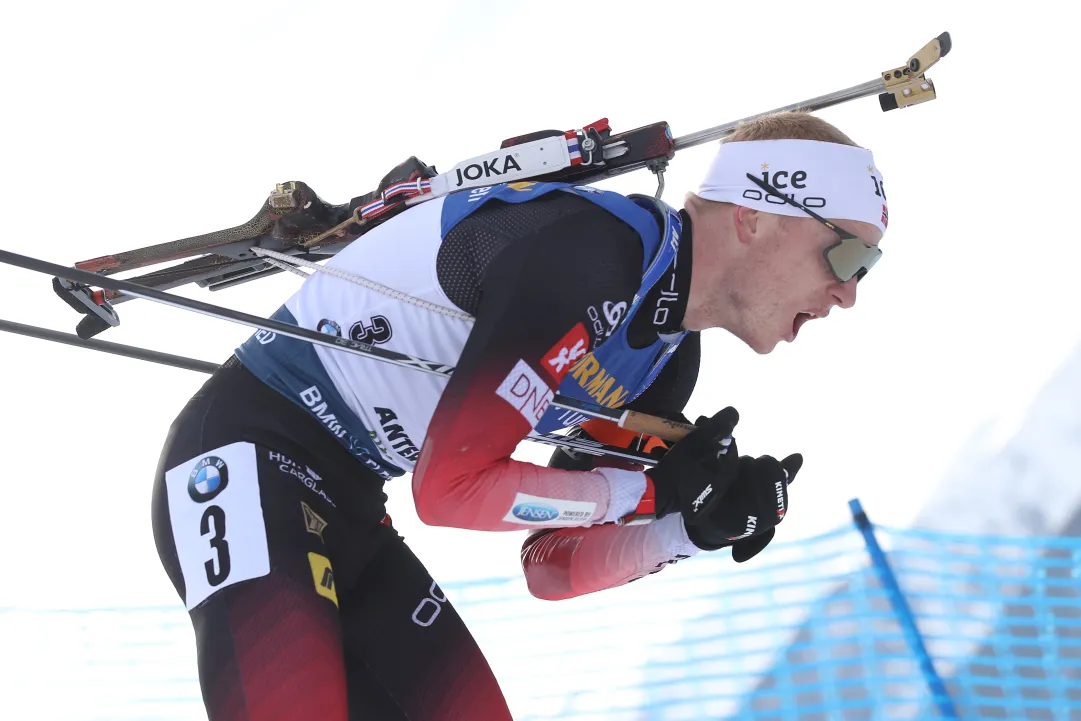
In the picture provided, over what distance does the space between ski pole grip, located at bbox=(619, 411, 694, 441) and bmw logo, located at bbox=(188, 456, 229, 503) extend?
0.71 meters

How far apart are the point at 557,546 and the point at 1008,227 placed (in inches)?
108

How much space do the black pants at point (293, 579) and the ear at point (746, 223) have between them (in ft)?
2.64

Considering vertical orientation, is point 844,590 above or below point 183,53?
below

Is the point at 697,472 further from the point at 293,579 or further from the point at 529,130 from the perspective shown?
the point at 529,130

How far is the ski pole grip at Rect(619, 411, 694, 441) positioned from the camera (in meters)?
1.91

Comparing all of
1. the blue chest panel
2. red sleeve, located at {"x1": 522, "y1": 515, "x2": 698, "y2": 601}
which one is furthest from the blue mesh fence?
the blue chest panel

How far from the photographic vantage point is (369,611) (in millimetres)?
1815

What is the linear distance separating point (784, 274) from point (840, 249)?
12 centimetres

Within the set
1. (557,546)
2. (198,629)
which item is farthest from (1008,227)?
(198,629)

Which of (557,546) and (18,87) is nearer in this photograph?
(557,546)

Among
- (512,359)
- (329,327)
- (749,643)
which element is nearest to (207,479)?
(329,327)

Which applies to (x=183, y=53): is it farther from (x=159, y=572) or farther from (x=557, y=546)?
(x=557, y=546)

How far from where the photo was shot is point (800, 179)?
1.85 meters

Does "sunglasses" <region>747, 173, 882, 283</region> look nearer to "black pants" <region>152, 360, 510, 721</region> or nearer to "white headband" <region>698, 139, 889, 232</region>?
"white headband" <region>698, 139, 889, 232</region>
